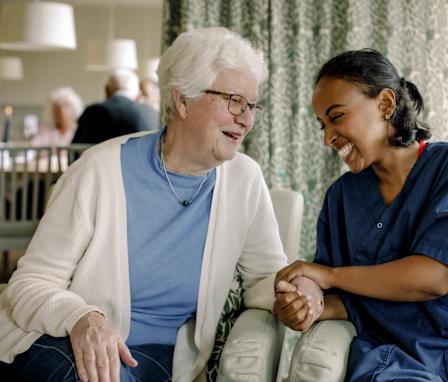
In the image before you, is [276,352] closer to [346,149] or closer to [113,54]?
[346,149]

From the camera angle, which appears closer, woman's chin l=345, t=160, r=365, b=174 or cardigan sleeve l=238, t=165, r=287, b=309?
woman's chin l=345, t=160, r=365, b=174

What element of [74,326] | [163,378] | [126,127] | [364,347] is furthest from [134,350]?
[126,127]

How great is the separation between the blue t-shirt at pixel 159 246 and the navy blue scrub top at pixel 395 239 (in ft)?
1.05

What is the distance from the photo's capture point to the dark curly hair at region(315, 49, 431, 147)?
5.25ft

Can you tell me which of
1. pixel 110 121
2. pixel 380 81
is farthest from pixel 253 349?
pixel 110 121

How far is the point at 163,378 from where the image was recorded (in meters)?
1.68

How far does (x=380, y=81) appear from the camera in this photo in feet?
5.27

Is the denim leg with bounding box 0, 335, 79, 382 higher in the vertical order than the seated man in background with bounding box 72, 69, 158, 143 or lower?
lower

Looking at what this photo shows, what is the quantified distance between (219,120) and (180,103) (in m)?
0.12


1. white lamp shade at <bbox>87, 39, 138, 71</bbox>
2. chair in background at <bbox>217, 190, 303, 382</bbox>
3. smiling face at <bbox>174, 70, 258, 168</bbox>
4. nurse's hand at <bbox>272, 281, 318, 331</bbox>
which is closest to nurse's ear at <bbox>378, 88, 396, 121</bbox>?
smiling face at <bbox>174, 70, 258, 168</bbox>

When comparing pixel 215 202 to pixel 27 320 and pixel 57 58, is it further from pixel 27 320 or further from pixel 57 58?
pixel 57 58

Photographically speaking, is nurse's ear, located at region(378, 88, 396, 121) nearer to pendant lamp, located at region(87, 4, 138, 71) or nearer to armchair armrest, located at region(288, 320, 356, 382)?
armchair armrest, located at region(288, 320, 356, 382)

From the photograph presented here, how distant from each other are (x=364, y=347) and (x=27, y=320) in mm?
746

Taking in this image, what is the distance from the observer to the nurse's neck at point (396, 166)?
1621mm
